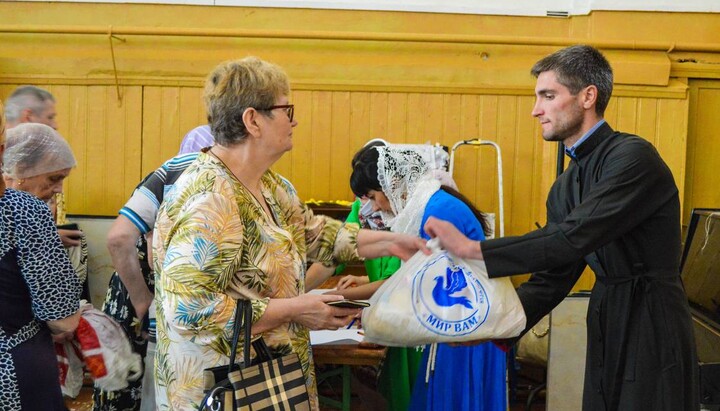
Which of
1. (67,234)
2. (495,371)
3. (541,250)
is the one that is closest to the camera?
(541,250)

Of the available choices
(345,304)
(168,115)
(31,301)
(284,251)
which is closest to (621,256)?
(345,304)

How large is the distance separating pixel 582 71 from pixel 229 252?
126cm

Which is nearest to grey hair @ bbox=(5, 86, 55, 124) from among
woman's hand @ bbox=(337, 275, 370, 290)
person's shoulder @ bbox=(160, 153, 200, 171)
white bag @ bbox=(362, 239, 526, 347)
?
person's shoulder @ bbox=(160, 153, 200, 171)

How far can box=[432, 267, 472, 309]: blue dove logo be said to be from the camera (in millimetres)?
2477

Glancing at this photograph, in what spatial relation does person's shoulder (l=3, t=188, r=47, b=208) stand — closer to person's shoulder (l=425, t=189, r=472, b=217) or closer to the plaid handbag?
the plaid handbag

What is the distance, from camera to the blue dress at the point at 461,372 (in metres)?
3.41

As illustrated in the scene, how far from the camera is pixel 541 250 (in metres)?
2.44

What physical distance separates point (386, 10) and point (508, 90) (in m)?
1.11

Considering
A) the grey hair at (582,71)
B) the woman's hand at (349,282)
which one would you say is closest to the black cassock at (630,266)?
the grey hair at (582,71)

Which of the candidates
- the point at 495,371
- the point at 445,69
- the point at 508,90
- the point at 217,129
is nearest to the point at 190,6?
the point at 445,69

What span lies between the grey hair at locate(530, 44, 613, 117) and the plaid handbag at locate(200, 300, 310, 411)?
121 centimetres

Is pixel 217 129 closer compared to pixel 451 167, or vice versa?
pixel 217 129

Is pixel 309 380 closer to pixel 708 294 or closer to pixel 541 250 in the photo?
pixel 541 250

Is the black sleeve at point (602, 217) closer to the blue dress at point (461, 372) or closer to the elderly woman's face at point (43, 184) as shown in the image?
the blue dress at point (461, 372)
